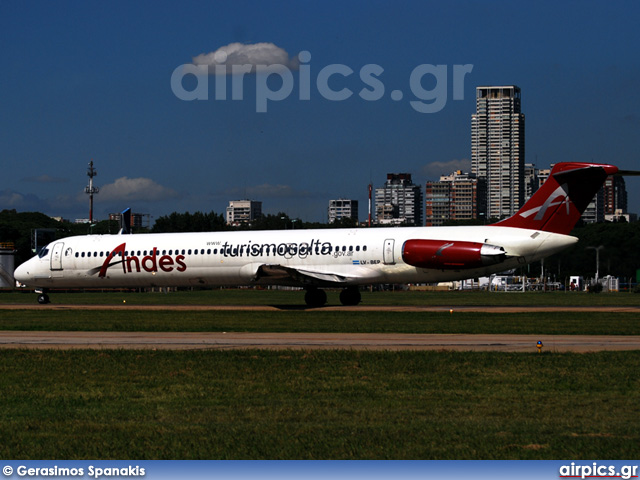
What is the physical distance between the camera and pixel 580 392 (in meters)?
13.8

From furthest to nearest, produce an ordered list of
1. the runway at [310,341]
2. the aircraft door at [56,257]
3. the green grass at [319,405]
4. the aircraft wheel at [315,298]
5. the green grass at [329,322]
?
the aircraft door at [56,257], the aircraft wheel at [315,298], the green grass at [329,322], the runway at [310,341], the green grass at [319,405]

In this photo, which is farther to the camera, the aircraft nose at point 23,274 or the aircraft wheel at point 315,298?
the aircraft nose at point 23,274

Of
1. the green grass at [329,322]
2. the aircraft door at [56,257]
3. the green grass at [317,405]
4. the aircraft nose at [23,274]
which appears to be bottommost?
the green grass at [329,322]

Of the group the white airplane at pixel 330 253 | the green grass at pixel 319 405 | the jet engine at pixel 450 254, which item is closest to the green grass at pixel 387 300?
the white airplane at pixel 330 253

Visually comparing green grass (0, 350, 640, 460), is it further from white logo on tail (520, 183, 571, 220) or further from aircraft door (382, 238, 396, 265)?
aircraft door (382, 238, 396, 265)

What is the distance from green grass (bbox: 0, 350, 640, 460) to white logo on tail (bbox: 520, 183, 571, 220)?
16.8 metres

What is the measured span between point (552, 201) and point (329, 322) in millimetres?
12120

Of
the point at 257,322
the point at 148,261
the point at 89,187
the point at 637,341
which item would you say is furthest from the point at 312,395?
the point at 89,187

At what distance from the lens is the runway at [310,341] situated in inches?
811

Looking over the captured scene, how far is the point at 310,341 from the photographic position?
22.2m

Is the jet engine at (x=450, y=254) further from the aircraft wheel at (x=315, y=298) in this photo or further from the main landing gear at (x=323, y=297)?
the aircraft wheel at (x=315, y=298)

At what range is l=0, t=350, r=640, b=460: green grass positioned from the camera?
9914 millimetres

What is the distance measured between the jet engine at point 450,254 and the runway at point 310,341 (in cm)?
1170

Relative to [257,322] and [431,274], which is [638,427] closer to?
[257,322]
